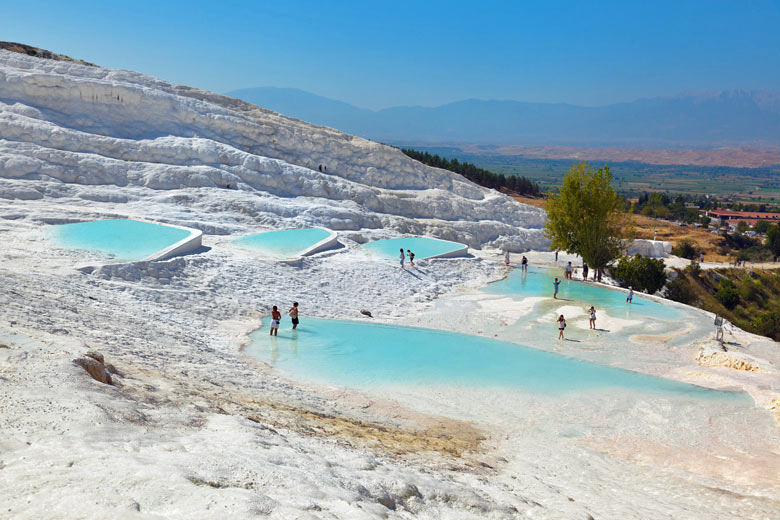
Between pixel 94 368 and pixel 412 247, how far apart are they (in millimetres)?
22977

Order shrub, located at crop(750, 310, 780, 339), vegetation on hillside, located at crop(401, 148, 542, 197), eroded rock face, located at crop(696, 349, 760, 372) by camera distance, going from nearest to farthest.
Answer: eroded rock face, located at crop(696, 349, 760, 372)
shrub, located at crop(750, 310, 780, 339)
vegetation on hillside, located at crop(401, 148, 542, 197)

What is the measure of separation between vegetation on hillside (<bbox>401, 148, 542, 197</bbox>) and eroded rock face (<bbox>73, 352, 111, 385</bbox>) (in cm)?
6089

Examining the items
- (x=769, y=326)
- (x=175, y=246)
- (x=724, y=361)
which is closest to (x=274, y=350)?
(x=175, y=246)

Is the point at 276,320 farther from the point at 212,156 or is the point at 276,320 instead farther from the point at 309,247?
the point at 212,156

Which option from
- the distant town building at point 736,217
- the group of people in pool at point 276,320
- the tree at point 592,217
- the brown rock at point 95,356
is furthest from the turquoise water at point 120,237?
the distant town building at point 736,217

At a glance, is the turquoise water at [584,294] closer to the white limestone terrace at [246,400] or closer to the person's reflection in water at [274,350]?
the white limestone terrace at [246,400]

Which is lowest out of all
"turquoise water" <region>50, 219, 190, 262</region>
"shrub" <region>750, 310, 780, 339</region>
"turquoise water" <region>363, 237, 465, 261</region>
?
"shrub" <region>750, 310, 780, 339</region>

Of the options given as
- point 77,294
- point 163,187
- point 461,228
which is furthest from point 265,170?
point 77,294

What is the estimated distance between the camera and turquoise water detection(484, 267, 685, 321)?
22.5 metres

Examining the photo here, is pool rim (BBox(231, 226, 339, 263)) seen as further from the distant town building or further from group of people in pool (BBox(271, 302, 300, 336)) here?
the distant town building

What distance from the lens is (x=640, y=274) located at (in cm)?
3719

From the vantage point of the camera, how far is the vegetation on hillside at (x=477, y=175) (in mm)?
71312

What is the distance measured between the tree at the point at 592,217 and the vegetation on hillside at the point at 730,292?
9.77 meters

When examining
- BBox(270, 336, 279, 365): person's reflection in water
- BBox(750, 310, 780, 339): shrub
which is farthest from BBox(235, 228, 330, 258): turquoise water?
BBox(750, 310, 780, 339): shrub
